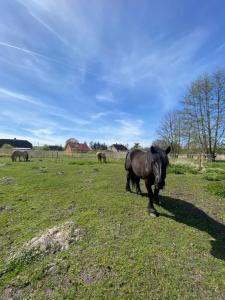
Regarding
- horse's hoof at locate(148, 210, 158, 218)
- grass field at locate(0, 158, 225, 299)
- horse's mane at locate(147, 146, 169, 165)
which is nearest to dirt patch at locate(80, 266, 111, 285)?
grass field at locate(0, 158, 225, 299)

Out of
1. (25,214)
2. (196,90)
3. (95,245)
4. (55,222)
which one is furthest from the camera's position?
(196,90)

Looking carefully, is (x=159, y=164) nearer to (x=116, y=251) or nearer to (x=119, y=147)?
(x=116, y=251)

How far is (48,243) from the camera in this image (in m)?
3.99

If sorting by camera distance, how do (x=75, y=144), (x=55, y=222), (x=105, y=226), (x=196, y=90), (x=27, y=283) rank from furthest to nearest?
(x=75, y=144) < (x=196, y=90) < (x=55, y=222) < (x=105, y=226) < (x=27, y=283)

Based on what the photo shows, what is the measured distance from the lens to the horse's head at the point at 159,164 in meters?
4.60

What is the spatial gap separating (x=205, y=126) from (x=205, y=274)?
31726 millimetres

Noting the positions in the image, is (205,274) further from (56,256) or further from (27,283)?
(27,283)

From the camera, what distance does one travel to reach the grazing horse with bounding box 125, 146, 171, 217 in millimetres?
4707

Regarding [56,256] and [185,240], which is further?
[185,240]

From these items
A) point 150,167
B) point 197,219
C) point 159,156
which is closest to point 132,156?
point 150,167

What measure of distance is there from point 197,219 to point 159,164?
6.27 feet

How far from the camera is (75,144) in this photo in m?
74.7

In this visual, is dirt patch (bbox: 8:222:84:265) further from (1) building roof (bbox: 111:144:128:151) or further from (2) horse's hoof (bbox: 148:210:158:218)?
(1) building roof (bbox: 111:144:128:151)

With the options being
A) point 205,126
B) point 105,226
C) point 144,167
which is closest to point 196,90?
point 205,126
